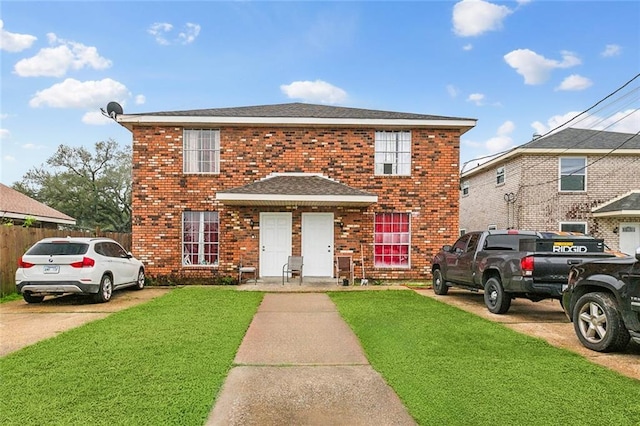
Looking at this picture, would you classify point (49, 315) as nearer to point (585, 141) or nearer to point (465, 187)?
point (585, 141)

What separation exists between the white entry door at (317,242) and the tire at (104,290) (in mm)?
5817

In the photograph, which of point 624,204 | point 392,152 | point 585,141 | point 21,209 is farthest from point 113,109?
point 624,204

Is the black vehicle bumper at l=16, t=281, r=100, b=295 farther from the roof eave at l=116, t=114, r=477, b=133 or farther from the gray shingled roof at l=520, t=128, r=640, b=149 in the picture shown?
the gray shingled roof at l=520, t=128, r=640, b=149

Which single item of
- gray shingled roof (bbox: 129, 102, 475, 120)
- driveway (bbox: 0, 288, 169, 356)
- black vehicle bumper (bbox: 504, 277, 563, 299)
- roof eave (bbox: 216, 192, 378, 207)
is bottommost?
driveway (bbox: 0, 288, 169, 356)

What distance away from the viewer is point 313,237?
13641 millimetres

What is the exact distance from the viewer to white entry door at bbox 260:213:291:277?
44.7ft

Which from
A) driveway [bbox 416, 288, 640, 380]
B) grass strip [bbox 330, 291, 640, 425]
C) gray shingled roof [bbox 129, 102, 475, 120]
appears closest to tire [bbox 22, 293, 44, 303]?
gray shingled roof [bbox 129, 102, 475, 120]

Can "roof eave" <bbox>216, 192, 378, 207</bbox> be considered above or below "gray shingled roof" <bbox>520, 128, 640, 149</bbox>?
below

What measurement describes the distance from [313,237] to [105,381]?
9570 mm

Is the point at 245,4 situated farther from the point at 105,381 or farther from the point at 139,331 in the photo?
the point at 105,381

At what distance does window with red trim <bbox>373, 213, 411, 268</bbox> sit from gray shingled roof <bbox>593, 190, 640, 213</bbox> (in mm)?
9725

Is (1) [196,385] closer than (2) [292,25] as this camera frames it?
Yes

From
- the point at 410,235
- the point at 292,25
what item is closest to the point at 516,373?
the point at 410,235

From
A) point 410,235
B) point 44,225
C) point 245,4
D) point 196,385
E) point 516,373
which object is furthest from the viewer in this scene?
point 44,225
